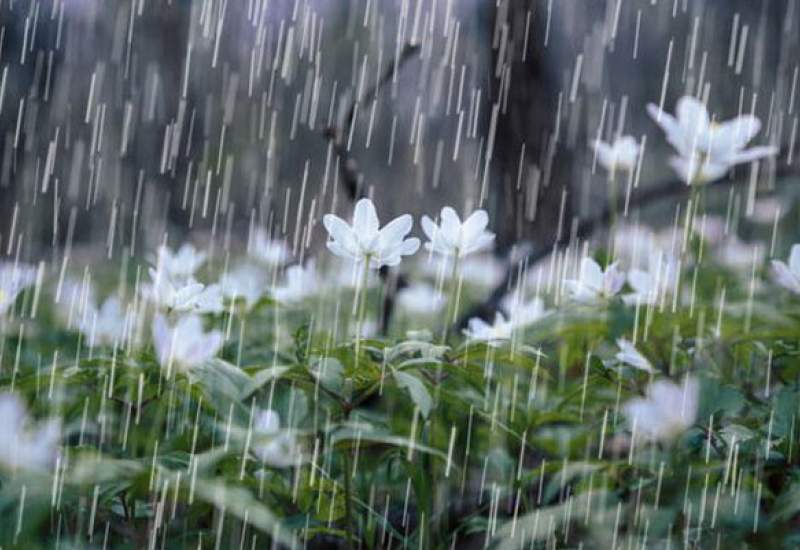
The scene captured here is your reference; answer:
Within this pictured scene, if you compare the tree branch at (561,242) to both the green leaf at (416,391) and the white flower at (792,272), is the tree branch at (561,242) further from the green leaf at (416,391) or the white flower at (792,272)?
the green leaf at (416,391)

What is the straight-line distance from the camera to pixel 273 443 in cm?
105

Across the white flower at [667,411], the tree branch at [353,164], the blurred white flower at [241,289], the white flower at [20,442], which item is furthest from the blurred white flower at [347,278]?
the white flower at [20,442]

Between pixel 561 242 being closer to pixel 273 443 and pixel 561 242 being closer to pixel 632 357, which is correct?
pixel 632 357

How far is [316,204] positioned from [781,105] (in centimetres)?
402

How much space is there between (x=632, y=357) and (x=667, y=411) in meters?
0.11

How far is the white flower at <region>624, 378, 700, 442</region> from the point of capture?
1.09m

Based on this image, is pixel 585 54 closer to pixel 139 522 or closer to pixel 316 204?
pixel 316 204

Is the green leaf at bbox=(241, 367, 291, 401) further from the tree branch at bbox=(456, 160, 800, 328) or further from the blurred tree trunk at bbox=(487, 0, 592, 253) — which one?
the blurred tree trunk at bbox=(487, 0, 592, 253)

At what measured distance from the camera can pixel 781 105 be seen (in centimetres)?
847

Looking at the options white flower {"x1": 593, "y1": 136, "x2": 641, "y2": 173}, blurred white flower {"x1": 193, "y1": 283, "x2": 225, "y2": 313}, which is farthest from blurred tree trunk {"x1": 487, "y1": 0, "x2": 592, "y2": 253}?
blurred white flower {"x1": 193, "y1": 283, "x2": 225, "y2": 313}

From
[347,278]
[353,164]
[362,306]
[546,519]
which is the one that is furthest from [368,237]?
[347,278]

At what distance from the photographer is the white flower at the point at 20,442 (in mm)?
943

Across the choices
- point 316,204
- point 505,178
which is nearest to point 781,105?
point 316,204

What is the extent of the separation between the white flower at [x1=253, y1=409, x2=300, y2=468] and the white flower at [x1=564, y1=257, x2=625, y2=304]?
0.44m
